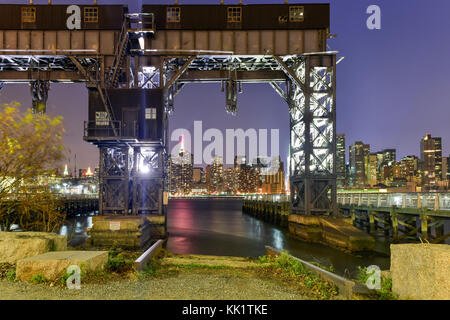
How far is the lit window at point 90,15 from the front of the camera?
29.4m

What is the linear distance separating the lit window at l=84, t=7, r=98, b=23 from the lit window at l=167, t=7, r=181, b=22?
608cm

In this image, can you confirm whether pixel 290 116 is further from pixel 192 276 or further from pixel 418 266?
pixel 418 266

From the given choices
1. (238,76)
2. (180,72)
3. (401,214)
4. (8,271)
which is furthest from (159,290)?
(238,76)

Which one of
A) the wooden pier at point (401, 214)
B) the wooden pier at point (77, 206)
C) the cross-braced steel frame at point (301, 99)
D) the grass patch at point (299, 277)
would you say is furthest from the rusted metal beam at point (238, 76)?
the wooden pier at point (77, 206)

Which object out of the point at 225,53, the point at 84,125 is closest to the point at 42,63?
the point at 84,125

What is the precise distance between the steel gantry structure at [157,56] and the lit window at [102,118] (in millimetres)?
259

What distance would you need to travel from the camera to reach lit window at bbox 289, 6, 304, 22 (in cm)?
2975

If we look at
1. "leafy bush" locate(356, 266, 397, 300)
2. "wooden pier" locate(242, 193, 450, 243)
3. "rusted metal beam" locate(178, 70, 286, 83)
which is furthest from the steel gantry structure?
"leafy bush" locate(356, 266, 397, 300)

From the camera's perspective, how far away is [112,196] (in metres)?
29.4

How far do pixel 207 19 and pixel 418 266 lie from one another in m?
27.7

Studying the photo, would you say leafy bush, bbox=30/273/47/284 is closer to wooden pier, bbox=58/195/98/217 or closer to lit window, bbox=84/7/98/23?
lit window, bbox=84/7/98/23

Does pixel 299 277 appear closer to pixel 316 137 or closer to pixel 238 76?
pixel 316 137

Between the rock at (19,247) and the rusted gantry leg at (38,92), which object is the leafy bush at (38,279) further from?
the rusted gantry leg at (38,92)

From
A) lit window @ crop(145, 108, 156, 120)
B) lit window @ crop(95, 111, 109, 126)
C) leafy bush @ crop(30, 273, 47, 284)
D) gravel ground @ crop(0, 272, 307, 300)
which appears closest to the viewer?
gravel ground @ crop(0, 272, 307, 300)
